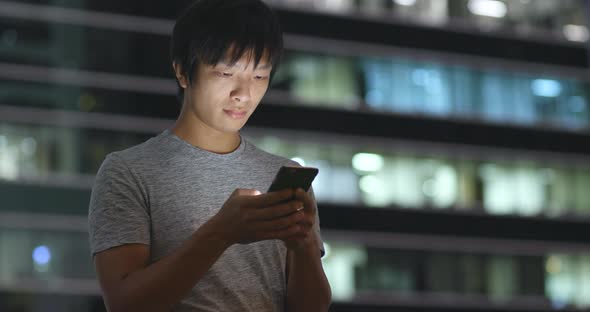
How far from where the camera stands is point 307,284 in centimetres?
296

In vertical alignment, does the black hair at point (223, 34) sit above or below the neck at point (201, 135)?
above

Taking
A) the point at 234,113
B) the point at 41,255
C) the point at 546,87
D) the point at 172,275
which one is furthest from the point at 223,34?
the point at 546,87

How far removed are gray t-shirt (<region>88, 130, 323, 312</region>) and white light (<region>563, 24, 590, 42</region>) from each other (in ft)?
127

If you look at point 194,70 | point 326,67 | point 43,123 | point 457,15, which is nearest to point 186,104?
point 194,70

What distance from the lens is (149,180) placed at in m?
2.95

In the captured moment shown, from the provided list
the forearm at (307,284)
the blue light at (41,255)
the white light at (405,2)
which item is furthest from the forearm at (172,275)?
the white light at (405,2)

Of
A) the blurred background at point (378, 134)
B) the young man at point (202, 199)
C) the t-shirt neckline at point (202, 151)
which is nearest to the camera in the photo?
the young man at point (202, 199)

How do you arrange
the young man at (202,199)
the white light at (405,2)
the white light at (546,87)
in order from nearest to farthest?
the young man at (202,199), the white light at (405,2), the white light at (546,87)

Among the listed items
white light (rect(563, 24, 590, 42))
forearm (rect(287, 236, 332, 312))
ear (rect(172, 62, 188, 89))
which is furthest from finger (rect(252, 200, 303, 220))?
white light (rect(563, 24, 590, 42))

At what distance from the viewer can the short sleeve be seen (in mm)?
2803

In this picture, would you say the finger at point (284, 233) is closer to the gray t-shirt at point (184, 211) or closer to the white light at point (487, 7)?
the gray t-shirt at point (184, 211)

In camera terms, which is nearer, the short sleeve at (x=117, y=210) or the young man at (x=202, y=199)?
the young man at (x=202, y=199)

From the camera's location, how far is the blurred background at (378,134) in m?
31.8

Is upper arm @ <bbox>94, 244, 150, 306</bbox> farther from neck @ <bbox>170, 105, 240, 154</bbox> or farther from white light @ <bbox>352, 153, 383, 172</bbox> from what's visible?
white light @ <bbox>352, 153, 383, 172</bbox>
